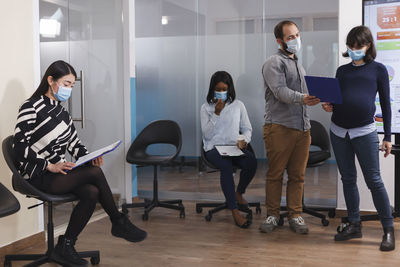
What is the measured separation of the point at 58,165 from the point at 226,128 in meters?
1.88

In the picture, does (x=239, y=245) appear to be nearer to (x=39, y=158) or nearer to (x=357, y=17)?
(x=39, y=158)

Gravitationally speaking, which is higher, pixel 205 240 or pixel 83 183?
pixel 83 183

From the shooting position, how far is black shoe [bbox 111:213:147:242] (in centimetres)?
309

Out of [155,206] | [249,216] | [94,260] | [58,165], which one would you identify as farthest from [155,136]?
[58,165]

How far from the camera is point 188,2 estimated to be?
5.22 m

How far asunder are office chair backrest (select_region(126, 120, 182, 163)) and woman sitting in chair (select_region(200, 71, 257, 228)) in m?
0.39

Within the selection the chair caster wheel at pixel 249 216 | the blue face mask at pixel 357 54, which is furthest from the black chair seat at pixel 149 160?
the blue face mask at pixel 357 54

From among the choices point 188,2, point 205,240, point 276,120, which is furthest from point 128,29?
point 205,240

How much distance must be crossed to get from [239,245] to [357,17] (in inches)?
86.3

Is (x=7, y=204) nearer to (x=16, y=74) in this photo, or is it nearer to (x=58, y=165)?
(x=58, y=165)

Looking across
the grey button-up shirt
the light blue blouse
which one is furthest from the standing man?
the light blue blouse

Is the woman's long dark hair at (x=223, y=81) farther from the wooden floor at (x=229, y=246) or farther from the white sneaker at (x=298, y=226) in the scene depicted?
the white sneaker at (x=298, y=226)

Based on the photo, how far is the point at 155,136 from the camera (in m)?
4.96

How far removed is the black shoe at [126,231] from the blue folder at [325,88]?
4.83 ft
